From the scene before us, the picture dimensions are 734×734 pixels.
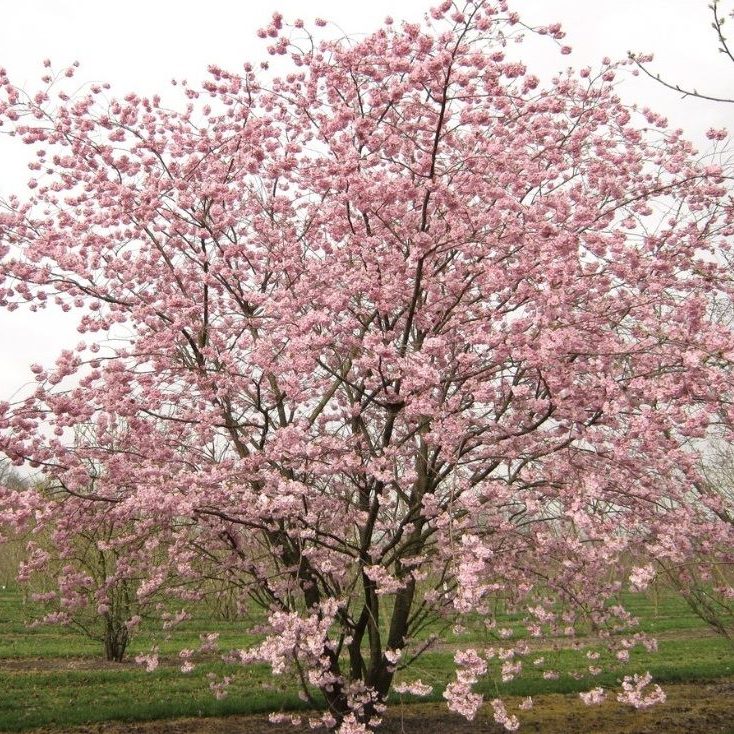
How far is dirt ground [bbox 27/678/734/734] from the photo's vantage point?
8.94 metres

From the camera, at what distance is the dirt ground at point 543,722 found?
8.94 metres

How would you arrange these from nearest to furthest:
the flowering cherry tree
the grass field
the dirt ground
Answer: the flowering cherry tree
the dirt ground
the grass field

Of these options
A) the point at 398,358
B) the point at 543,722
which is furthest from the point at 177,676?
the point at 398,358

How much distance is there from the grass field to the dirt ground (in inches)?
14.5

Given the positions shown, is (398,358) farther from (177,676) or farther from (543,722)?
(177,676)

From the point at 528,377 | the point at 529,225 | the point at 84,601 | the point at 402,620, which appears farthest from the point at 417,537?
the point at 84,601

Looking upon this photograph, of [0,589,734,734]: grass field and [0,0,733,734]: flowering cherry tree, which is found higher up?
[0,0,733,734]: flowering cherry tree

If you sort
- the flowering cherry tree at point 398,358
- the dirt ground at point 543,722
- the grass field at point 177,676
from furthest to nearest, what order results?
the grass field at point 177,676, the dirt ground at point 543,722, the flowering cherry tree at point 398,358

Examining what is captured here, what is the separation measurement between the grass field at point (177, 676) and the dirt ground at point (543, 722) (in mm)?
367

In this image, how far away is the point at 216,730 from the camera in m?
9.05

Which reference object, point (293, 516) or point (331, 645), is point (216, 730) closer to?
point (331, 645)

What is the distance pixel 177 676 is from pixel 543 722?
262 inches

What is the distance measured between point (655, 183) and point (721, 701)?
25.8 ft

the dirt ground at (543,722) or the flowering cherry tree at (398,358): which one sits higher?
the flowering cherry tree at (398,358)
